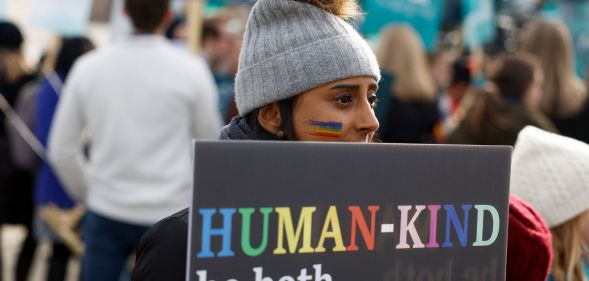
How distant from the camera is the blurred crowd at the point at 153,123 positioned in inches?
135

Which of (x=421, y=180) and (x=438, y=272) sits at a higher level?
(x=421, y=180)

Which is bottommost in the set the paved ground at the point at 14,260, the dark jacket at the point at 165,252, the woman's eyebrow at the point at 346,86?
the paved ground at the point at 14,260

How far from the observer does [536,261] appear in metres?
1.84

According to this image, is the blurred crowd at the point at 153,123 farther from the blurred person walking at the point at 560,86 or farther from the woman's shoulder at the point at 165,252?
the woman's shoulder at the point at 165,252

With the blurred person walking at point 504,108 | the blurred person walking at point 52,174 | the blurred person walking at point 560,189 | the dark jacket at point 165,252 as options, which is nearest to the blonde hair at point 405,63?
the blurred person walking at point 504,108

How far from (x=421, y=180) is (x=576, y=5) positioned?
10525 millimetres

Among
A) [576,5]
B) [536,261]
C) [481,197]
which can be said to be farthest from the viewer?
[576,5]

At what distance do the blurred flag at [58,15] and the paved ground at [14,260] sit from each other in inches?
54.9

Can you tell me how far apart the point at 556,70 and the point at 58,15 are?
120 inches

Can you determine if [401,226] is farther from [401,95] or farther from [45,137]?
[401,95]

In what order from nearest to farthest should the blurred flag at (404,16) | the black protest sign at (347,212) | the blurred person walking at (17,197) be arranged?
the black protest sign at (347,212) → the blurred person walking at (17,197) → the blurred flag at (404,16)

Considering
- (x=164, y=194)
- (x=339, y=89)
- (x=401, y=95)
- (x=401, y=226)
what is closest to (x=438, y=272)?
(x=401, y=226)

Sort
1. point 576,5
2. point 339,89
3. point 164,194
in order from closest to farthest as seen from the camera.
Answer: point 339,89 < point 164,194 < point 576,5

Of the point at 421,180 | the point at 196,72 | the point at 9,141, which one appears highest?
the point at 421,180
